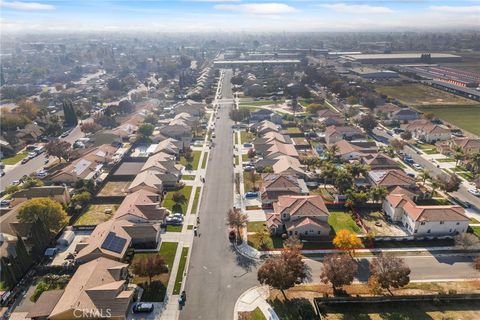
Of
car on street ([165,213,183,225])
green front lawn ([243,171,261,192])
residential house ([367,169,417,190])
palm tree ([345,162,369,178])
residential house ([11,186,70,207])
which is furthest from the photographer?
green front lawn ([243,171,261,192])

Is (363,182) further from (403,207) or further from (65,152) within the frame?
(65,152)

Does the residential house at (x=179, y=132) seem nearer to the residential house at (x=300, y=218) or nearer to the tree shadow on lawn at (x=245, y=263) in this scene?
the residential house at (x=300, y=218)

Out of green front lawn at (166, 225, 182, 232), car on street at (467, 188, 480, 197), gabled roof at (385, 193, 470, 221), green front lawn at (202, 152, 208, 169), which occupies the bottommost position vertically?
green front lawn at (166, 225, 182, 232)

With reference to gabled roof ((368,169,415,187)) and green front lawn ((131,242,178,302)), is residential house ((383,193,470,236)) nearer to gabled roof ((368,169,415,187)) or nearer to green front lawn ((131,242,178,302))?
gabled roof ((368,169,415,187))

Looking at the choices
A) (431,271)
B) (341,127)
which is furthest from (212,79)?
(431,271)

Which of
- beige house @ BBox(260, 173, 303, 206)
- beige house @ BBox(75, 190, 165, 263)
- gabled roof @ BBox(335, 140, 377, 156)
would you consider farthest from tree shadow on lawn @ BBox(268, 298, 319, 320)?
gabled roof @ BBox(335, 140, 377, 156)

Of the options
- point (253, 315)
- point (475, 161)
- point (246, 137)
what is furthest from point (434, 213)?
point (246, 137)
